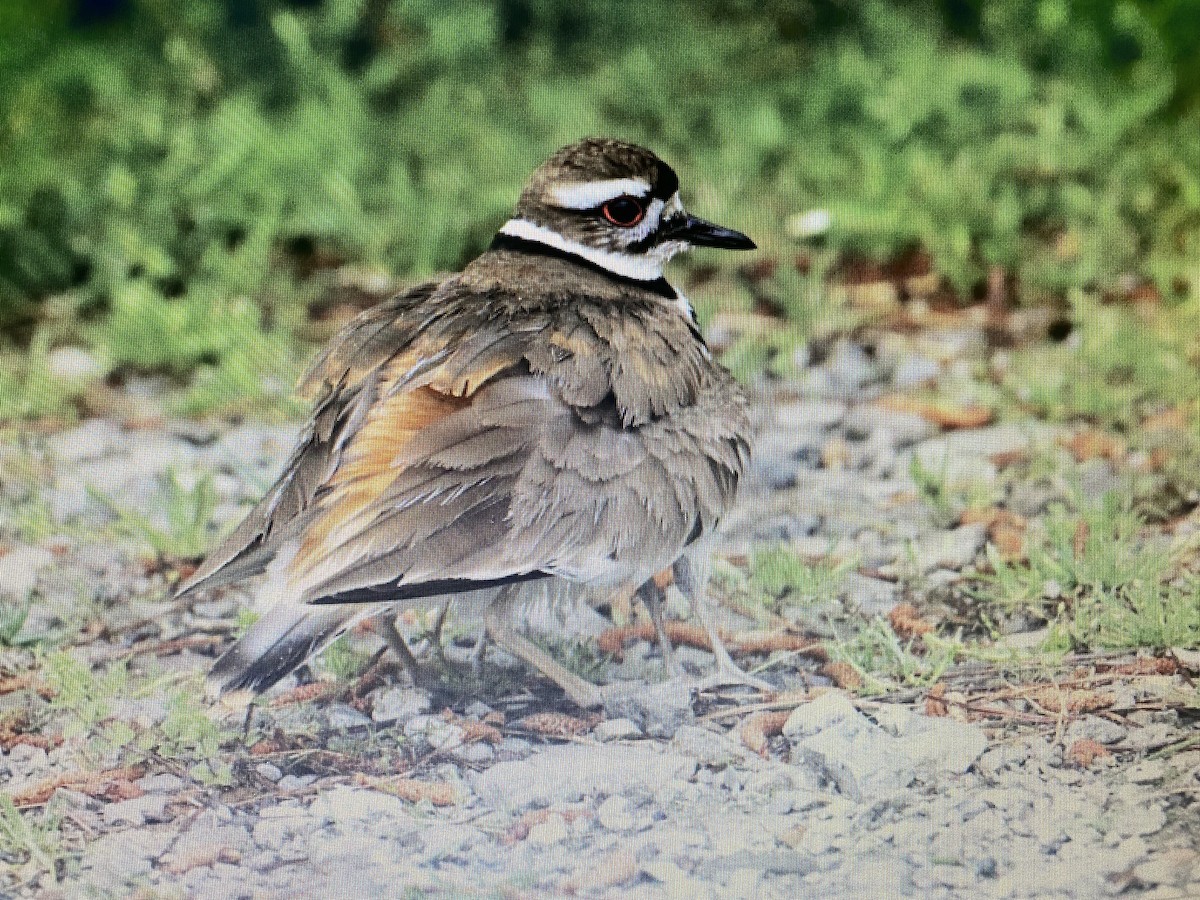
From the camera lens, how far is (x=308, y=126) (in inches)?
230

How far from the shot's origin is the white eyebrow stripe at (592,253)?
387 centimetres

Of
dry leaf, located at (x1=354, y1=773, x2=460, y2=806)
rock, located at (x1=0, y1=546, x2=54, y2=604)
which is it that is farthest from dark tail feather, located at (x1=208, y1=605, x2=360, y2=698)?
rock, located at (x1=0, y1=546, x2=54, y2=604)

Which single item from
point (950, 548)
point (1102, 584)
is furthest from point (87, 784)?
point (1102, 584)

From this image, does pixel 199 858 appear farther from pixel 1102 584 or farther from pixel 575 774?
pixel 1102 584

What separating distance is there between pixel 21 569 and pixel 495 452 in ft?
4.62

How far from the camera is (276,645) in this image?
304cm

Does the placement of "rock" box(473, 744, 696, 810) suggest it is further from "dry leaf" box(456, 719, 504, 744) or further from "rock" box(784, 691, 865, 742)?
"rock" box(784, 691, 865, 742)

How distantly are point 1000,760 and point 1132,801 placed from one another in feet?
0.81

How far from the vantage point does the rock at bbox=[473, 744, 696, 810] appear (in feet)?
9.96

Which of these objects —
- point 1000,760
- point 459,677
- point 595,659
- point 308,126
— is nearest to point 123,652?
point 459,677

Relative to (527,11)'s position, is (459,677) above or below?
below

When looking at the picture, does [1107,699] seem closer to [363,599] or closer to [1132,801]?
[1132,801]

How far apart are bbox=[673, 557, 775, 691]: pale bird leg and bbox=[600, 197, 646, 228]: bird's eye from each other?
2.63 feet

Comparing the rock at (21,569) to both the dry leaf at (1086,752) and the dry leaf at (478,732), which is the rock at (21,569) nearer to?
the dry leaf at (478,732)
